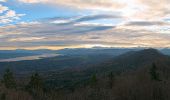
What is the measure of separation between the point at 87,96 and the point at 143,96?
4.25m

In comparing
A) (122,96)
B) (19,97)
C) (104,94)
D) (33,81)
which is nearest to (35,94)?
(19,97)

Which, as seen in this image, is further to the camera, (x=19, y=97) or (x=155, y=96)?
(x=155, y=96)

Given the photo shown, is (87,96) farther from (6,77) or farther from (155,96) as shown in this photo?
(6,77)

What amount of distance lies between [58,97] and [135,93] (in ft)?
18.8

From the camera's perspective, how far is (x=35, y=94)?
21.1m

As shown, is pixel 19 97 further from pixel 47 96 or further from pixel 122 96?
pixel 122 96

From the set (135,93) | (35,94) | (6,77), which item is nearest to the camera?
(35,94)

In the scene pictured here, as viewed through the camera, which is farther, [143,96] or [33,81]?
[33,81]

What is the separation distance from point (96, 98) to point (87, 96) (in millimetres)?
827

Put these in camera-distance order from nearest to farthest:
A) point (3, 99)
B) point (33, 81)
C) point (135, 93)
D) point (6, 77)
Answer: point (3, 99) → point (135, 93) → point (33, 81) → point (6, 77)

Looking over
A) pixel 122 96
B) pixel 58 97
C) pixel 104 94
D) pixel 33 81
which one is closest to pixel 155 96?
pixel 122 96

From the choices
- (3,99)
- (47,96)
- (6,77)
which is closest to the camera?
(3,99)

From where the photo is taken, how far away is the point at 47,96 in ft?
64.6

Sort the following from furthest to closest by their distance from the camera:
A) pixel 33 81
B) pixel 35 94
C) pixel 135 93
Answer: pixel 33 81
pixel 135 93
pixel 35 94
